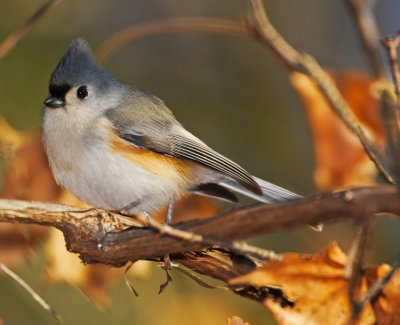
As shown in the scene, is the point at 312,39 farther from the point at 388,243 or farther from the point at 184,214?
the point at 184,214

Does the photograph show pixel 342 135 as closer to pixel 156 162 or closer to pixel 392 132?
pixel 156 162

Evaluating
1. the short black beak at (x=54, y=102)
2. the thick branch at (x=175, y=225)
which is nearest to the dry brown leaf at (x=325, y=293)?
the thick branch at (x=175, y=225)

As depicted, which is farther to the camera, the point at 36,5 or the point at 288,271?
the point at 36,5

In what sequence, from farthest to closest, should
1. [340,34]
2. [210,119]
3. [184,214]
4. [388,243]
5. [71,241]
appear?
1. [340,34]
2. [210,119]
3. [388,243]
4. [184,214]
5. [71,241]

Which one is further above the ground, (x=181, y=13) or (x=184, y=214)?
(x=181, y=13)

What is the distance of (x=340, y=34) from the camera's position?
3297mm

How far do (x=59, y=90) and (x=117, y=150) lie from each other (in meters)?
0.26

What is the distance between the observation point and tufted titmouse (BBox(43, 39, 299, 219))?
1.66 m

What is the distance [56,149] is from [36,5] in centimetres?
130

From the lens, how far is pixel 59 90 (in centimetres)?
173

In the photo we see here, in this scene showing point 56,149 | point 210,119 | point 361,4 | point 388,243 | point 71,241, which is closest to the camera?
point 71,241

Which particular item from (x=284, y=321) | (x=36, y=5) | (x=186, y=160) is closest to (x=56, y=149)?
(x=186, y=160)

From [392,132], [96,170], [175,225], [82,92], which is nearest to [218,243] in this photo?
[175,225]

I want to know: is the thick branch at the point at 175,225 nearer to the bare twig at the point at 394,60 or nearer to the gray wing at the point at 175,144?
the bare twig at the point at 394,60
